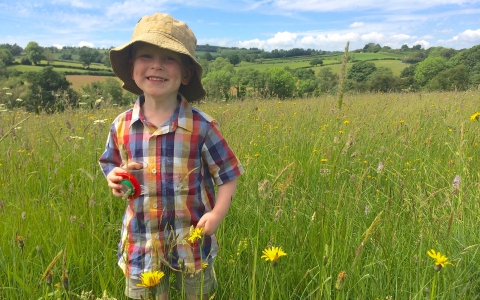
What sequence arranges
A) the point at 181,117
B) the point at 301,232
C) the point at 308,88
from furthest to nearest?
the point at 308,88
the point at 301,232
the point at 181,117

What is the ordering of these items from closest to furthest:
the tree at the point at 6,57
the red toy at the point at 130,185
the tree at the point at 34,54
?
the red toy at the point at 130,185, the tree at the point at 6,57, the tree at the point at 34,54

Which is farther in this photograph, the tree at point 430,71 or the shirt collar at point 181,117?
the tree at point 430,71

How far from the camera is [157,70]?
1371mm

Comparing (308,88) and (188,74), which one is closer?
(188,74)

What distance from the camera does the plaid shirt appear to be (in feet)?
4.46

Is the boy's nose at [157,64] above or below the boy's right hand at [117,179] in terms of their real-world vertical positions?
above

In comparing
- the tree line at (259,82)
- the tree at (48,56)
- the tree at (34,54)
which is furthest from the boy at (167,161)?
the tree at (48,56)

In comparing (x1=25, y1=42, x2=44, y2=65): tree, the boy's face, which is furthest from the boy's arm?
(x1=25, y1=42, x2=44, y2=65): tree

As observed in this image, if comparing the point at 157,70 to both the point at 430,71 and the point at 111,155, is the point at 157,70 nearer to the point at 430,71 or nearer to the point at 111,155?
the point at 111,155

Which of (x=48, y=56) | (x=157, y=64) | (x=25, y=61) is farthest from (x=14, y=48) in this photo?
(x=157, y=64)

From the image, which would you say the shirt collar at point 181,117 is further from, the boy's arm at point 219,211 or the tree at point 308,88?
the tree at point 308,88

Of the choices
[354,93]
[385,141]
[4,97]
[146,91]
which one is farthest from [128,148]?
[354,93]

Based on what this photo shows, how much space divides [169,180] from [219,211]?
24 centimetres

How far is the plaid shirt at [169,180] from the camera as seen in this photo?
53.5 inches
